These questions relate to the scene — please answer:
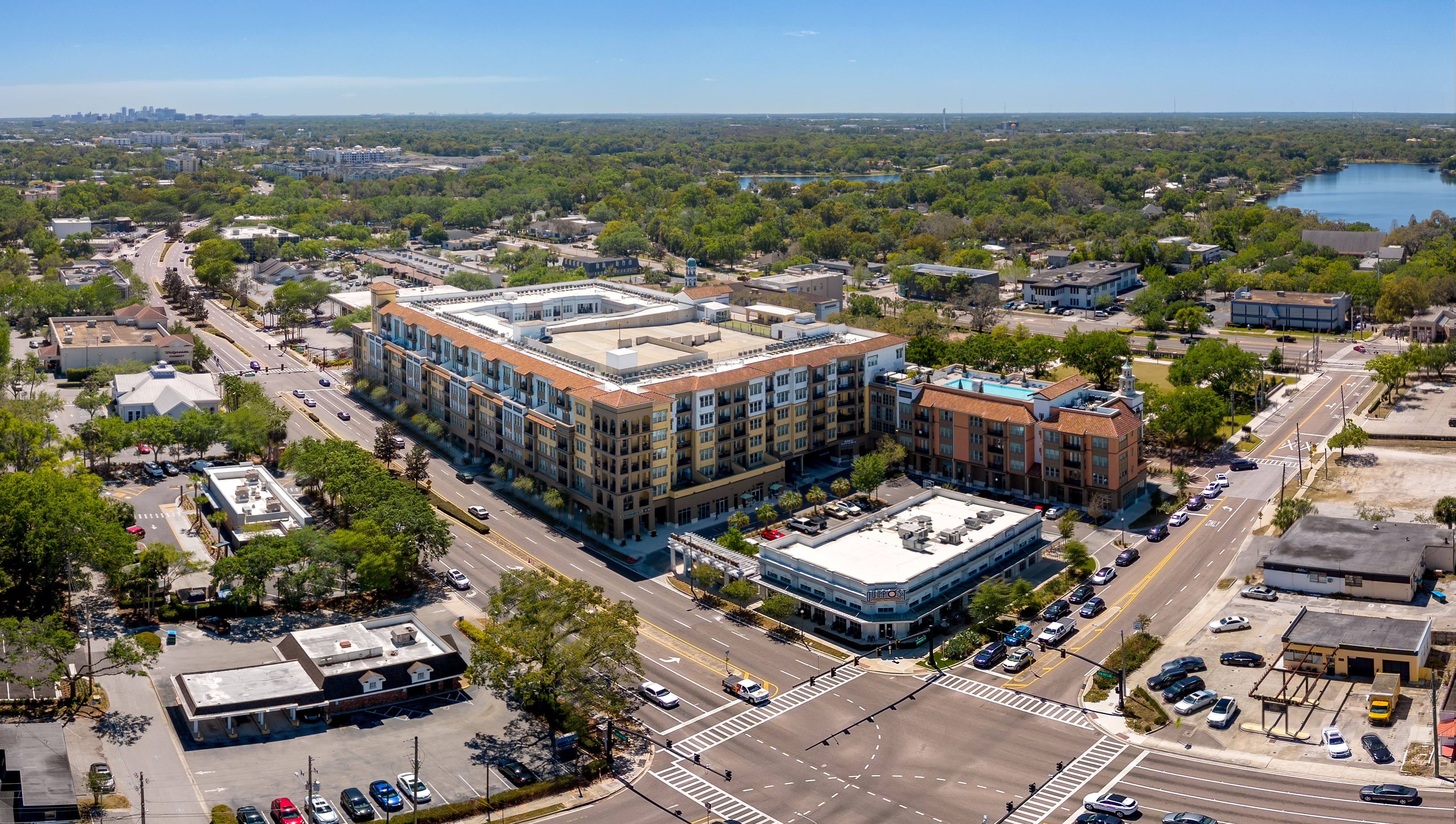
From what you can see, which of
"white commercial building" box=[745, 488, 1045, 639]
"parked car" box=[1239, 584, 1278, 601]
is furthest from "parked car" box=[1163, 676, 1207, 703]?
"white commercial building" box=[745, 488, 1045, 639]

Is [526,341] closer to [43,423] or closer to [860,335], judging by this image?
[860,335]

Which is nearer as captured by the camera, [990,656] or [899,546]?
[990,656]

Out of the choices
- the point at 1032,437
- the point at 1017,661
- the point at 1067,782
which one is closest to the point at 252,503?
the point at 1017,661

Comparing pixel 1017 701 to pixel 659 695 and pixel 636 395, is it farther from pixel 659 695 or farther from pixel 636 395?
pixel 636 395

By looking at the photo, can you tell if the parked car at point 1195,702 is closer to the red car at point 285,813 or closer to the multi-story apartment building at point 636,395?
the multi-story apartment building at point 636,395

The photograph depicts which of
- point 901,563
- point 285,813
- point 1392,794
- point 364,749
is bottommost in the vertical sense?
point 364,749

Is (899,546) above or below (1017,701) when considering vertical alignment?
above

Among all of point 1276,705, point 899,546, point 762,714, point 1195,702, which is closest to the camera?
point 1276,705
